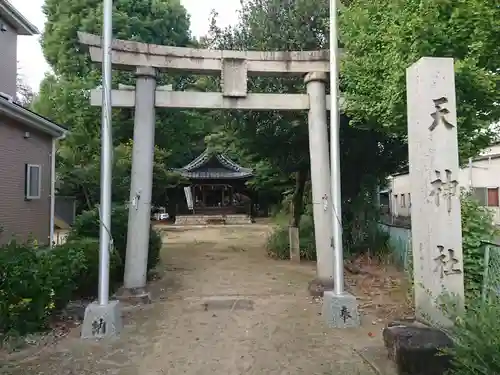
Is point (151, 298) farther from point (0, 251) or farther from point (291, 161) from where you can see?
point (291, 161)

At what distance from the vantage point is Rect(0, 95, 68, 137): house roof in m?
9.86

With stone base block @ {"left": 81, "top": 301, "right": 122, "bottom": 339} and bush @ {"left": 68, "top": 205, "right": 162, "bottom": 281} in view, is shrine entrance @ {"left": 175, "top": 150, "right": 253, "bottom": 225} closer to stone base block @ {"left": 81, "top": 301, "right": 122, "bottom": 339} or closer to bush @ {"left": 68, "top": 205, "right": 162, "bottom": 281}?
bush @ {"left": 68, "top": 205, "right": 162, "bottom": 281}

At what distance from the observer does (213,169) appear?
115ft

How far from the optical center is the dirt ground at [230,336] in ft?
16.8

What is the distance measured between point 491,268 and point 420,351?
2.13m

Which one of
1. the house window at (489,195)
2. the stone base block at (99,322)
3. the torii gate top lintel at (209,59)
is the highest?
the torii gate top lintel at (209,59)

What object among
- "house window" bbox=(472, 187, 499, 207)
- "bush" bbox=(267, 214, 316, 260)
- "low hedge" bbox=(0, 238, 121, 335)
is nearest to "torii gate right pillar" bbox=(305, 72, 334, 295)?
"low hedge" bbox=(0, 238, 121, 335)

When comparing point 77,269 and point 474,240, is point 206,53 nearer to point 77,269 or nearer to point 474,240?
point 77,269

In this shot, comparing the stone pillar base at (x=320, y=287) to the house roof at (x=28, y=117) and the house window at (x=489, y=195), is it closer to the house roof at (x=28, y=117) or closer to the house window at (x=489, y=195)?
the house roof at (x=28, y=117)

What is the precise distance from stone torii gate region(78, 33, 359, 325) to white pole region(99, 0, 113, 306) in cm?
121

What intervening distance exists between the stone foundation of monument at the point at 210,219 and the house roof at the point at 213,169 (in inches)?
118

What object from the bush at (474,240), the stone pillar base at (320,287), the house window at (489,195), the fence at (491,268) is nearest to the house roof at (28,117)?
the stone pillar base at (320,287)

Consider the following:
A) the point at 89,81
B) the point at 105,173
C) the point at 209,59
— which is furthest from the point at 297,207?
the point at 89,81

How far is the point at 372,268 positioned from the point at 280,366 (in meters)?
6.54
